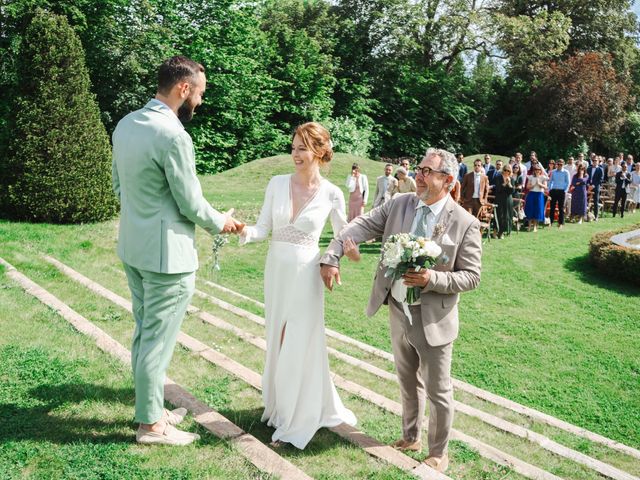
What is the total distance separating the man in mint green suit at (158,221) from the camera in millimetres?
3465

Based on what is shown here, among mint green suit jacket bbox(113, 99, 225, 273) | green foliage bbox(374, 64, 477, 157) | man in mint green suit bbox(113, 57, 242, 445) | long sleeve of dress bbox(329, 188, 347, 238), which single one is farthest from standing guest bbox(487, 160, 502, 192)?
green foliage bbox(374, 64, 477, 157)

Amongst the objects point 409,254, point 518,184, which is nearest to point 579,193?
point 518,184

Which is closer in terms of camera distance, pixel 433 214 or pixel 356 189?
pixel 433 214

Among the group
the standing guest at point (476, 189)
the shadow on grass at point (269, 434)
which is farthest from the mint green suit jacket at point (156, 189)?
the standing guest at point (476, 189)

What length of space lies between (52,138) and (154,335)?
9497mm

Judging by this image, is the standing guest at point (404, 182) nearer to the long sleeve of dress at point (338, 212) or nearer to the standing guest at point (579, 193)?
the standing guest at point (579, 193)

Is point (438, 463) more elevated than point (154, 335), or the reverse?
point (154, 335)

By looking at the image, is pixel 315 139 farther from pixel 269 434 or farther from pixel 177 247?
pixel 269 434

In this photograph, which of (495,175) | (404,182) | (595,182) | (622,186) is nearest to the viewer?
(404,182)

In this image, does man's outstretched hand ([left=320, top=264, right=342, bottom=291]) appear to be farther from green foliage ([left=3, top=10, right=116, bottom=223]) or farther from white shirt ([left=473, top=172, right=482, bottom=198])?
white shirt ([left=473, top=172, right=482, bottom=198])

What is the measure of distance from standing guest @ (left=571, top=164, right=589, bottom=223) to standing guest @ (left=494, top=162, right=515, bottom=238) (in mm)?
3649

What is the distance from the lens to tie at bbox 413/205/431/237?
381 centimetres

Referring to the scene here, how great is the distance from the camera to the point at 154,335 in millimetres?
3592

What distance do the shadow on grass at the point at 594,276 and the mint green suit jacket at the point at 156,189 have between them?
9917mm
